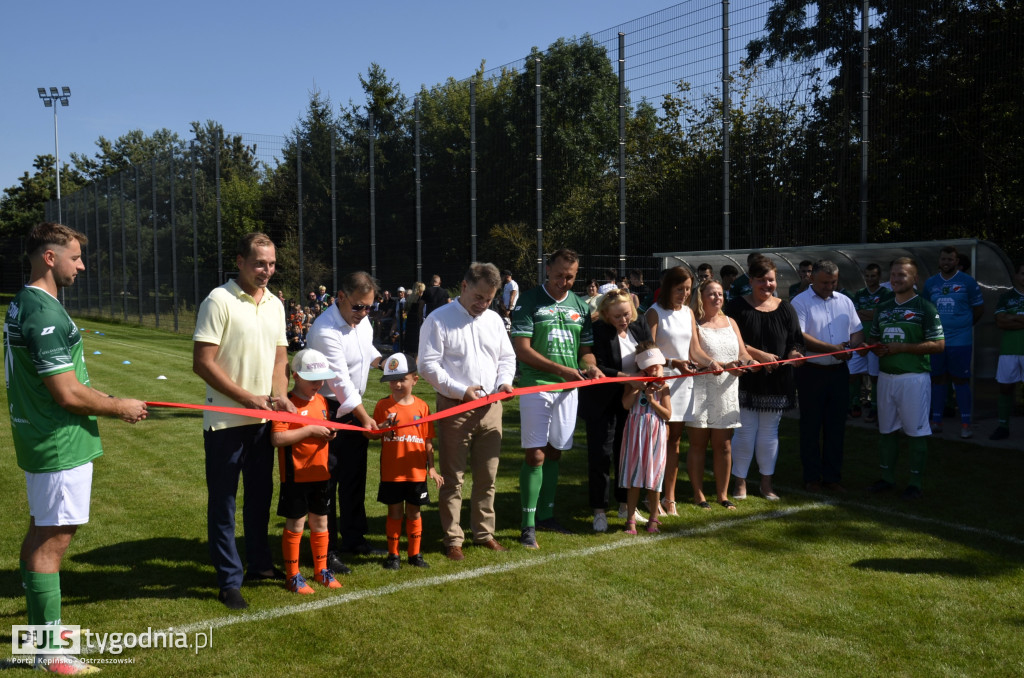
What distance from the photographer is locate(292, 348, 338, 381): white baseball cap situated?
4773 millimetres

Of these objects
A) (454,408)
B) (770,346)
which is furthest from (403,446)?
(770,346)

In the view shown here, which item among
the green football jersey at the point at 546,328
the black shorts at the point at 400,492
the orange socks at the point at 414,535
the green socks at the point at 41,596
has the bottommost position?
the orange socks at the point at 414,535

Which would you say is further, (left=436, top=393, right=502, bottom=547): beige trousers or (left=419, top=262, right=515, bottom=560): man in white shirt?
(left=436, top=393, right=502, bottom=547): beige trousers

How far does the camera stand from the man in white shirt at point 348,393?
204 inches

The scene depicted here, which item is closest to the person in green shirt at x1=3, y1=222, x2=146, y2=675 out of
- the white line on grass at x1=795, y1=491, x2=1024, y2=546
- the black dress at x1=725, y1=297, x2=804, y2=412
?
the black dress at x1=725, y1=297, x2=804, y2=412

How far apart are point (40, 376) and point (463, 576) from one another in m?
2.65

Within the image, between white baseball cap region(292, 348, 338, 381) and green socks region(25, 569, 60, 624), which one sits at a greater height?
white baseball cap region(292, 348, 338, 381)

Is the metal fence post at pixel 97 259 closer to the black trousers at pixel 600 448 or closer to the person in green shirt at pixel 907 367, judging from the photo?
the black trousers at pixel 600 448

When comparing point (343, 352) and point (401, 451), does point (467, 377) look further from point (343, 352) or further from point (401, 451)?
point (343, 352)

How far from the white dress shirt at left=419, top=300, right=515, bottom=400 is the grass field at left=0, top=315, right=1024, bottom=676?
1.17 metres

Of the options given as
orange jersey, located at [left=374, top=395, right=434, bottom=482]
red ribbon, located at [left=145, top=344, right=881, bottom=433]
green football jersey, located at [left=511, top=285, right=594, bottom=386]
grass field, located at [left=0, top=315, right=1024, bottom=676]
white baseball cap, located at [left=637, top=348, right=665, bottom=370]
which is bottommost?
grass field, located at [left=0, top=315, right=1024, bottom=676]

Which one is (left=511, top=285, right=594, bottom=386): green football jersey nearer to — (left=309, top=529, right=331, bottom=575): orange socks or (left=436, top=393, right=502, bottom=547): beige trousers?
(left=436, top=393, right=502, bottom=547): beige trousers

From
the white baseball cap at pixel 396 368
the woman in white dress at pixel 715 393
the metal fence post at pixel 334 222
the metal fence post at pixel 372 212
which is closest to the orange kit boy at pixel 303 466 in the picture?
the white baseball cap at pixel 396 368

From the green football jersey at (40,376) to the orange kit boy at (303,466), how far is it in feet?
3.75
